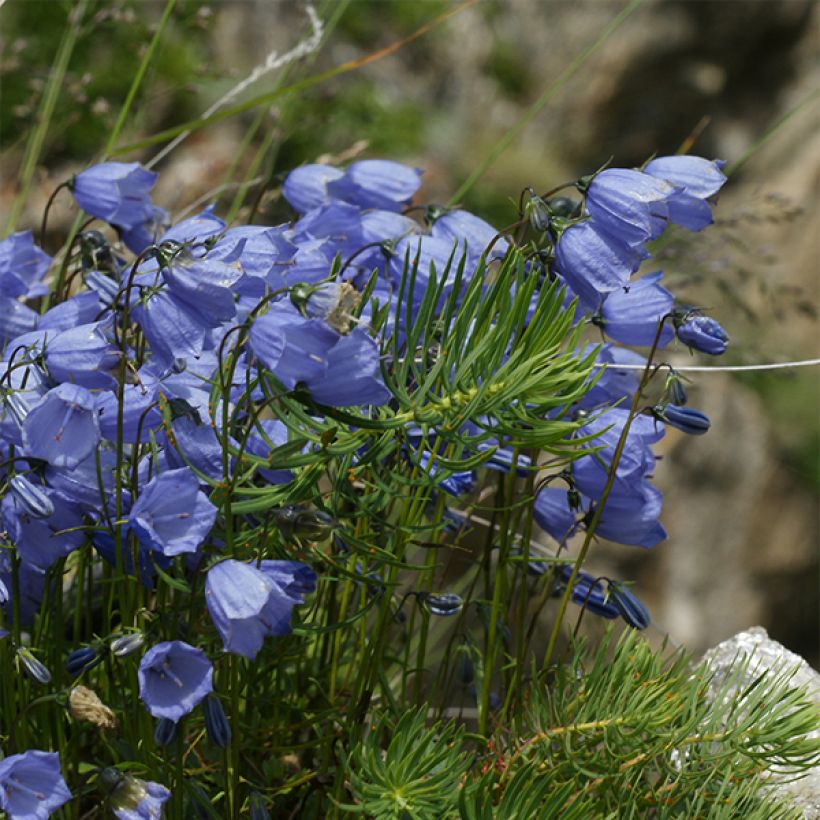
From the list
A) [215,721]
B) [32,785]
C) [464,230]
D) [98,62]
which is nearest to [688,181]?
[464,230]

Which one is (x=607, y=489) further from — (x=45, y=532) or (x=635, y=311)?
(x=45, y=532)

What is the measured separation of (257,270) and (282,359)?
0.17m

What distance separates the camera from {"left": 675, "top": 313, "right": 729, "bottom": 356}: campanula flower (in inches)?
35.4

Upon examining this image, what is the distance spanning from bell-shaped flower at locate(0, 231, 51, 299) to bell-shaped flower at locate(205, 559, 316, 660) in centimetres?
42

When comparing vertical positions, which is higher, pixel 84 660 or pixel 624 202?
pixel 624 202

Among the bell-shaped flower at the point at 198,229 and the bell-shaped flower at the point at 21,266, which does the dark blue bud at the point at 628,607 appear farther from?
the bell-shaped flower at the point at 21,266

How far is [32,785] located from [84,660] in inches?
3.5

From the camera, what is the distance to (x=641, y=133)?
6.00 metres

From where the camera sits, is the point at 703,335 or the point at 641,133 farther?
the point at 641,133

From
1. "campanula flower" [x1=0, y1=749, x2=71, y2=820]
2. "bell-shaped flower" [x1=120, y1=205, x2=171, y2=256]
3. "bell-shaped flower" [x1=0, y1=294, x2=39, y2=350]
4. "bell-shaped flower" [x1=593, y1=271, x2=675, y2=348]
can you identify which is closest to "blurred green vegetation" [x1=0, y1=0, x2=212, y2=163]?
"bell-shaped flower" [x1=120, y1=205, x2=171, y2=256]

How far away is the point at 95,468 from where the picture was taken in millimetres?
837

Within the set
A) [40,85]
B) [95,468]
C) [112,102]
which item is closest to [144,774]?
[95,468]

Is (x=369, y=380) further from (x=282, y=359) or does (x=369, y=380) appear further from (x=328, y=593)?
(x=328, y=593)

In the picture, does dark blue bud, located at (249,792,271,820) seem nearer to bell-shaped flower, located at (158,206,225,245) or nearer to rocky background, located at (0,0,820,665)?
bell-shaped flower, located at (158,206,225,245)
